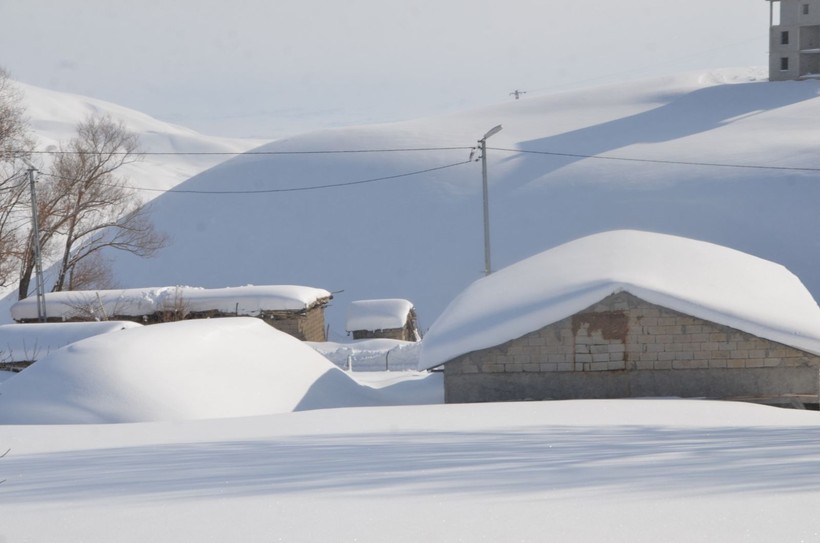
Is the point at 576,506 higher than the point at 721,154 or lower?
lower

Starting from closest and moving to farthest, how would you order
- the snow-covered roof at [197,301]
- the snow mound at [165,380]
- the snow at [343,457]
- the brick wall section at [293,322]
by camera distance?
the snow at [343,457], the snow mound at [165,380], the snow-covered roof at [197,301], the brick wall section at [293,322]

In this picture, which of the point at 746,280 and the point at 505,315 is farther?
the point at 746,280

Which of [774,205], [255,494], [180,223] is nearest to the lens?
[255,494]

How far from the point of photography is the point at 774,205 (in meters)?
44.7

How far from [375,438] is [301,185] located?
48627 mm

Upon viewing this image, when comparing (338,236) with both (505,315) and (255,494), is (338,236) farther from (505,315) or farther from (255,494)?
(255,494)

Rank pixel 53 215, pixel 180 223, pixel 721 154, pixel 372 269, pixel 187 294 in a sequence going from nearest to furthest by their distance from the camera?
pixel 187 294 < pixel 53 215 < pixel 372 269 < pixel 721 154 < pixel 180 223

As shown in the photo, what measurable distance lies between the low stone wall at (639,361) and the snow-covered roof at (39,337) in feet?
36.6

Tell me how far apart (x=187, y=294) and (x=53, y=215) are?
14605 mm

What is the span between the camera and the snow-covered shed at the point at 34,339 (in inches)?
889

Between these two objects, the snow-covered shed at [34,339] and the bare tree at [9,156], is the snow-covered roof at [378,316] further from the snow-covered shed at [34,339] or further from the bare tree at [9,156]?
the bare tree at [9,156]

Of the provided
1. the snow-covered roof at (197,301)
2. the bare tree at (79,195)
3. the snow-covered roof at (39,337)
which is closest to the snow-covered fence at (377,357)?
the snow-covered roof at (197,301)

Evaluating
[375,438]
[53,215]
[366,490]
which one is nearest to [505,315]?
[375,438]

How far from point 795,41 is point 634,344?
49864 millimetres
